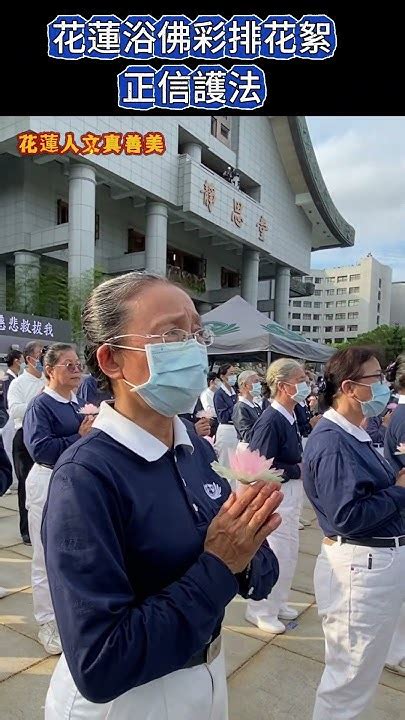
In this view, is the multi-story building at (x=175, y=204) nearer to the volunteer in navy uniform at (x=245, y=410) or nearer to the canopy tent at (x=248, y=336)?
the canopy tent at (x=248, y=336)

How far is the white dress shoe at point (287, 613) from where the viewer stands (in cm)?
362

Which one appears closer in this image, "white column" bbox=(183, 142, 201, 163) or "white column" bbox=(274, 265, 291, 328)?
"white column" bbox=(183, 142, 201, 163)

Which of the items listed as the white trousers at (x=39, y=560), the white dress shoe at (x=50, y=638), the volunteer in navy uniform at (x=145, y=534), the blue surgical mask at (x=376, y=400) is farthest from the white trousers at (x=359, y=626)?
the white trousers at (x=39, y=560)

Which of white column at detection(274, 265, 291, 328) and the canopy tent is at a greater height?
white column at detection(274, 265, 291, 328)

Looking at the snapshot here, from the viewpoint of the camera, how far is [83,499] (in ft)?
3.50

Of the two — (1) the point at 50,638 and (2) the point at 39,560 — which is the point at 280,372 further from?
(1) the point at 50,638

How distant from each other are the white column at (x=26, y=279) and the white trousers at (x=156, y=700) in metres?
19.3

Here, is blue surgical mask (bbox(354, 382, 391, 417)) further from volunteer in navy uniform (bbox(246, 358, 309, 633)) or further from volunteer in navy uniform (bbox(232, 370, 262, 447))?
volunteer in navy uniform (bbox(232, 370, 262, 447))

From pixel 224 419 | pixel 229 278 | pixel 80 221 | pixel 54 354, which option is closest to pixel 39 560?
pixel 54 354

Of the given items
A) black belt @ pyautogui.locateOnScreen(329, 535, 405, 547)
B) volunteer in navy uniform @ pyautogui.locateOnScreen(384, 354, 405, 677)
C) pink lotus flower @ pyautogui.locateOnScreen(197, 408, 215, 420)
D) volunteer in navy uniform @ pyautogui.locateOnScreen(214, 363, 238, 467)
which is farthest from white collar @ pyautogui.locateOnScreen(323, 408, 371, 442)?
volunteer in navy uniform @ pyautogui.locateOnScreen(214, 363, 238, 467)

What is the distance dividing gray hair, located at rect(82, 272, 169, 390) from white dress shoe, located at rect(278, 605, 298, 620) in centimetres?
301

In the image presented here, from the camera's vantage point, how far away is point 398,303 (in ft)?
336

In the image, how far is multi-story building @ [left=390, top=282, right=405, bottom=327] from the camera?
101 metres

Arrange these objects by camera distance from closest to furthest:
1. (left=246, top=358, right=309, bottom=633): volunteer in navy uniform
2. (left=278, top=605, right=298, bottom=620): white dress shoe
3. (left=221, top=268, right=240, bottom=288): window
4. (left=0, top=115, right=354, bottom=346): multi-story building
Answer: (left=246, top=358, right=309, bottom=633): volunteer in navy uniform < (left=278, top=605, right=298, bottom=620): white dress shoe < (left=0, top=115, right=354, bottom=346): multi-story building < (left=221, top=268, right=240, bottom=288): window
